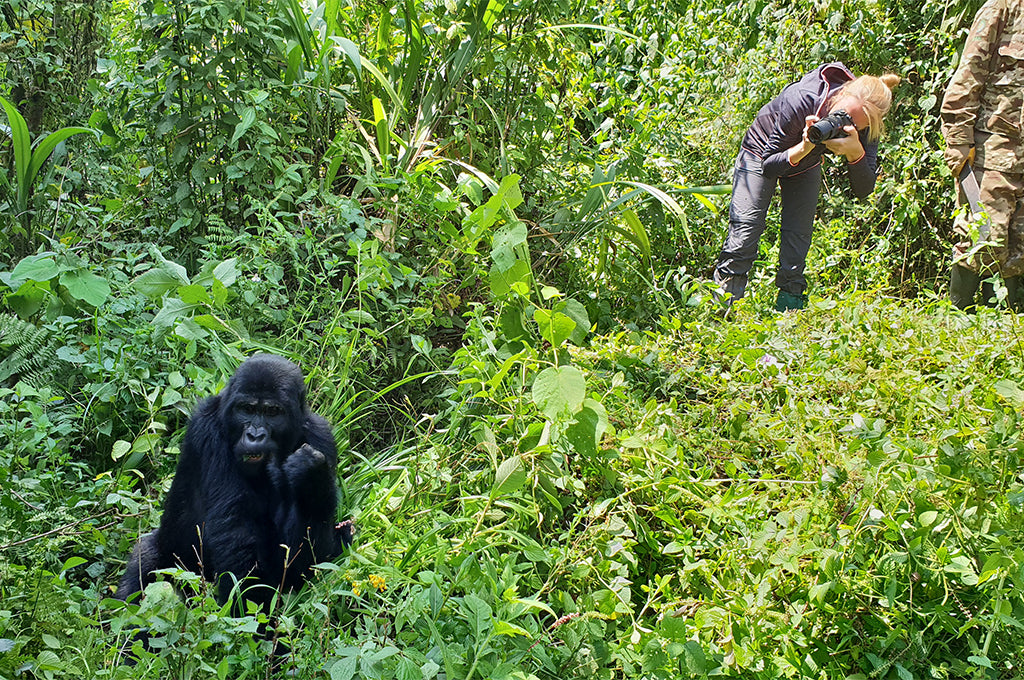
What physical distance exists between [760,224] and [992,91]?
1646 mm

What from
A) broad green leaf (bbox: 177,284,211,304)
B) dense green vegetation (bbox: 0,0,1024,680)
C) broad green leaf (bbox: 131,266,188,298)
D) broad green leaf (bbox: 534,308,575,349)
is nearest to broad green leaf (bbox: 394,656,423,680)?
dense green vegetation (bbox: 0,0,1024,680)

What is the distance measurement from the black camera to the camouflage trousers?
1.07 metres

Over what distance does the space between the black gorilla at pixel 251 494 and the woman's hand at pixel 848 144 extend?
3098 millimetres

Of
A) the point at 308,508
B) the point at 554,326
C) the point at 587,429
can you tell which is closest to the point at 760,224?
the point at 554,326

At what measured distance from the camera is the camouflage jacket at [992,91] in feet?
16.0

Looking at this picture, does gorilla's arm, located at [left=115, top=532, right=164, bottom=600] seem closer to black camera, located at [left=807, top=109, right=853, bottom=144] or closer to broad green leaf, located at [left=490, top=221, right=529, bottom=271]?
broad green leaf, located at [left=490, top=221, right=529, bottom=271]

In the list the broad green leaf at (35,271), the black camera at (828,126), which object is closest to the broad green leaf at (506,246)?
the broad green leaf at (35,271)

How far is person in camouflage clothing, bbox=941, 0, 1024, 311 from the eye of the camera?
4.89 meters

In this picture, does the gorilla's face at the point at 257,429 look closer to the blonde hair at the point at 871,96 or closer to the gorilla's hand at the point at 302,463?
the gorilla's hand at the point at 302,463

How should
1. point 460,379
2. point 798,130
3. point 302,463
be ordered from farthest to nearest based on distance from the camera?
point 798,130
point 460,379
point 302,463

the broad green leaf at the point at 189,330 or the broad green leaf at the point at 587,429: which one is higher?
the broad green leaf at the point at 189,330

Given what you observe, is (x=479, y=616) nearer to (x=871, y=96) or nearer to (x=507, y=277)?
(x=507, y=277)

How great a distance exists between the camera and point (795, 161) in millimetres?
4469

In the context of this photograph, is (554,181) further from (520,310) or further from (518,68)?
(520,310)
